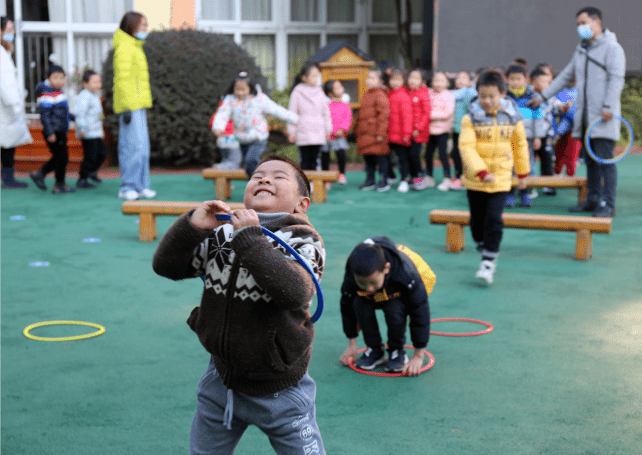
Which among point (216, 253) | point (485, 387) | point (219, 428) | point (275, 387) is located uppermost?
point (216, 253)

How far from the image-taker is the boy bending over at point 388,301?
12.7 feet

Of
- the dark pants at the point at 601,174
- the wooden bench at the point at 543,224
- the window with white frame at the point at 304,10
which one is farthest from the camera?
the window with white frame at the point at 304,10

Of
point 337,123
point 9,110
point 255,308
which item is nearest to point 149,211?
point 337,123

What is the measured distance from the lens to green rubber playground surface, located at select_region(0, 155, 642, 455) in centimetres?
333

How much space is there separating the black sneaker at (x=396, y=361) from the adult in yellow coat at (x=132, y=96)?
6.44 meters

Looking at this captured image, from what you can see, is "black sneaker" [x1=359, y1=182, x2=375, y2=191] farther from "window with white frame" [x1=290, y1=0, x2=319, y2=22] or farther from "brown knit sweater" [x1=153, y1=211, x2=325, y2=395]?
"brown knit sweater" [x1=153, y1=211, x2=325, y2=395]

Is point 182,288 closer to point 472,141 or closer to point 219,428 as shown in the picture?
point 472,141

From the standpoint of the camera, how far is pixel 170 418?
11.5ft

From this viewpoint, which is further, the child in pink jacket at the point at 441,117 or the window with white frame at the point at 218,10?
the window with white frame at the point at 218,10

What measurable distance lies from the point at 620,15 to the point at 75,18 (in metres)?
11.1

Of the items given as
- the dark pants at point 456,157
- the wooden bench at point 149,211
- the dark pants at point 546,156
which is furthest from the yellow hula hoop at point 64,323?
the dark pants at point 456,157

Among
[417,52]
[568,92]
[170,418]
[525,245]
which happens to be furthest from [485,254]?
[417,52]

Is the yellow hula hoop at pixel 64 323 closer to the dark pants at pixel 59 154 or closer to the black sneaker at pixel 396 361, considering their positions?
the black sneaker at pixel 396 361

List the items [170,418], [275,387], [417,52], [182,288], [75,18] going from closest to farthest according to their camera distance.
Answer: [275,387] → [170,418] → [182,288] → [75,18] → [417,52]
